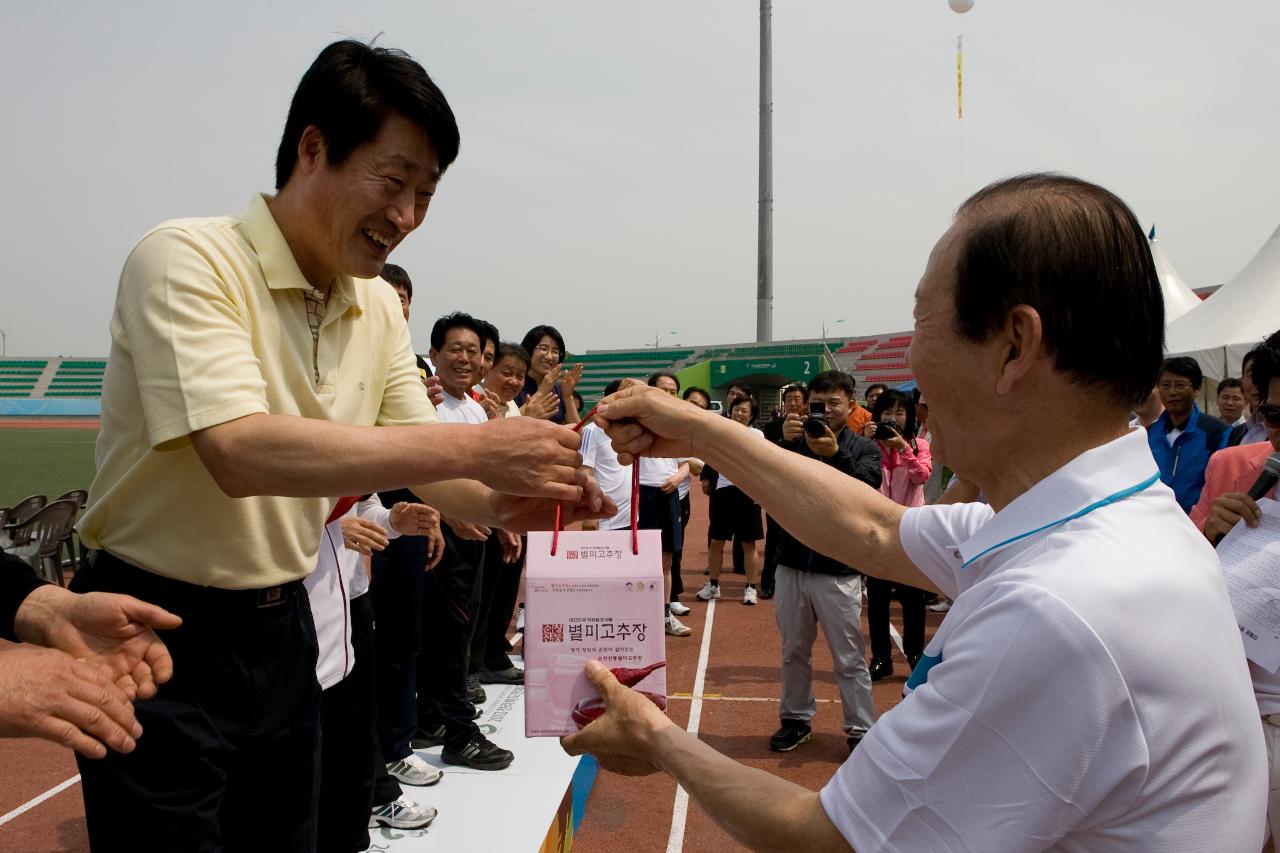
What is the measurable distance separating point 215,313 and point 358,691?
7.23 ft

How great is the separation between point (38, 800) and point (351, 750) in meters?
2.60

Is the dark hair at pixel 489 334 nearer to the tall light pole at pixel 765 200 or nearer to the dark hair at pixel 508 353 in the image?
the dark hair at pixel 508 353

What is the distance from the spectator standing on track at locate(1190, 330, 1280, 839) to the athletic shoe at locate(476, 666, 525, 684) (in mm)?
4386

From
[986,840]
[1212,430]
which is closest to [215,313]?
[986,840]

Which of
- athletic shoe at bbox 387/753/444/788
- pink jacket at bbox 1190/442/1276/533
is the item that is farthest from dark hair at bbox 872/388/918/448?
athletic shoe at bbox 387/753/444/788

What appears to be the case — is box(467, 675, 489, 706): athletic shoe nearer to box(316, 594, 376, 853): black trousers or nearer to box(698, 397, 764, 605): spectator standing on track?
box(316, 594, 376, 853): black trousers

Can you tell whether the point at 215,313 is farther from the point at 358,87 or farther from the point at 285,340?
the point at 358,87

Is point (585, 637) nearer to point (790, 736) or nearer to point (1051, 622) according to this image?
point (1051, 622)

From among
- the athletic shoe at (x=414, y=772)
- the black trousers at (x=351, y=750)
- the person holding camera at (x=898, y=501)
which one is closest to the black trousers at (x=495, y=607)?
the athletic shoe at (x=414, y=772)

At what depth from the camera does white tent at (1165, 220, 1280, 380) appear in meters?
11.1

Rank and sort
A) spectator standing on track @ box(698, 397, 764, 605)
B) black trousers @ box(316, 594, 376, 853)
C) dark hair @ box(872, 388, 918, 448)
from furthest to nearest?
spectator standing on track @ box(698, 397, 764, 605), dark hair @ box(872, 388, 918, 448), black trousers @ box(316, 594, 376, 853)

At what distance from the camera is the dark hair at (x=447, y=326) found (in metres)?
5.64

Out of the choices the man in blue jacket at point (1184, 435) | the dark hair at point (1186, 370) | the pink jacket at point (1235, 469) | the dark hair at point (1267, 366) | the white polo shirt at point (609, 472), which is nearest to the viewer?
the dark hair at point (1267, 366)

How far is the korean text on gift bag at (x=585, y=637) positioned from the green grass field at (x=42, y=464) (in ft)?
59.7
